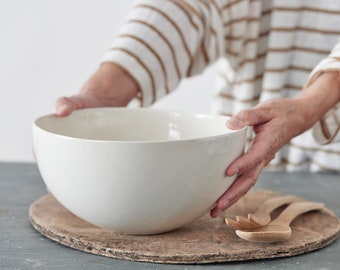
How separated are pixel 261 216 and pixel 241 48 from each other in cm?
64

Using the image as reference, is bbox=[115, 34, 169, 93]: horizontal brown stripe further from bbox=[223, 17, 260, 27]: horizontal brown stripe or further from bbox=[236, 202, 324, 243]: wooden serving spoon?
bbox=[236, 202, 324, 243]: wooden serving spoon

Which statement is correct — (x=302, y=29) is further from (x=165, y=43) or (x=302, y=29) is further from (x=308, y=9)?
(x=165, y=43)

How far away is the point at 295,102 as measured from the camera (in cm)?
92

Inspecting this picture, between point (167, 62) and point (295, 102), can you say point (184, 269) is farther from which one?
point (167, 62)

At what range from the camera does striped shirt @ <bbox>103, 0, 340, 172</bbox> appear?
118 centimetres

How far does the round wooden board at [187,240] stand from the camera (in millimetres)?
708

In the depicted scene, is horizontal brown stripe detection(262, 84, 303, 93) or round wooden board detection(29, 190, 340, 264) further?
horizontal brown stripe detection(262, 84, 303, 93)

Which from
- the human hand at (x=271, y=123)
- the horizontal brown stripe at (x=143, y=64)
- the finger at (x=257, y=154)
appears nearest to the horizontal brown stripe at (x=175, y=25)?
the horizontal brown stripe at (x=143, y=64)

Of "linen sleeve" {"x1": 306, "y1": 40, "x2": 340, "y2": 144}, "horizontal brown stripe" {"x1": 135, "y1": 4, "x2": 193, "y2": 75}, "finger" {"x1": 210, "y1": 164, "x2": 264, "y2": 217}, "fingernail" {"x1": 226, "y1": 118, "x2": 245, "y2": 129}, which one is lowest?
"finger" {"x1": 210, "y1": 164, "x2": 264, "y2": 217}

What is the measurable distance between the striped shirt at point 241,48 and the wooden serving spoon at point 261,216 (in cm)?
24

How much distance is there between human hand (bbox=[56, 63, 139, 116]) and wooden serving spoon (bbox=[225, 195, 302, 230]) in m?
0.34

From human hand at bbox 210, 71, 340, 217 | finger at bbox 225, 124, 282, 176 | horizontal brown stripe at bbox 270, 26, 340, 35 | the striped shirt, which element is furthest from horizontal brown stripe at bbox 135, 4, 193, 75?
A: finger at bbox 225, 124, 282, 176

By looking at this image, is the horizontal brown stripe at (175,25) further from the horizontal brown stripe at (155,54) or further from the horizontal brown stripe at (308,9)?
the horizontal brown stripe at (308,9)

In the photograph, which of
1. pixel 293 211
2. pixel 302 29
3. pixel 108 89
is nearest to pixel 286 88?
pixel 302 29
